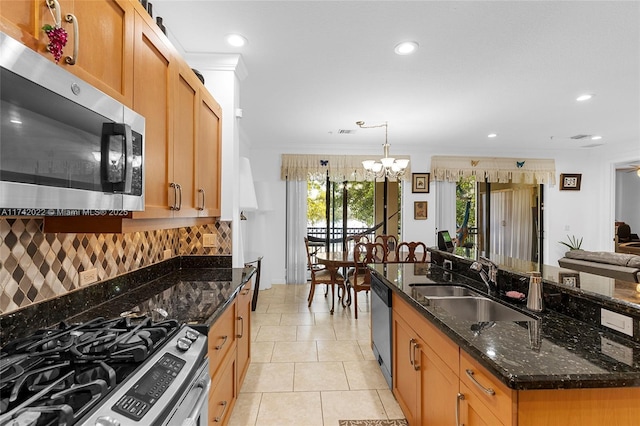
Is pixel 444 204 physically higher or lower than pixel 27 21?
lower

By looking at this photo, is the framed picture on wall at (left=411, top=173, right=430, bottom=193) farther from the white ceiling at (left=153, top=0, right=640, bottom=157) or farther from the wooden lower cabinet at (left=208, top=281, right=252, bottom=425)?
the wooden lower cabinet at (left=208, top=281, right=252, bottom=425)

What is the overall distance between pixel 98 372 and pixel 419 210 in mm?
5935

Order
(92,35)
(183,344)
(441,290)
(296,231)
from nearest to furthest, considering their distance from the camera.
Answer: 1. (92,35)
2. (183,344)
3. (441,290)
4. (296,231)

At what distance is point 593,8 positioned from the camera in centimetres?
206

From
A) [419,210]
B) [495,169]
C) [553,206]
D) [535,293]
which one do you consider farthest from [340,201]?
[535,293]

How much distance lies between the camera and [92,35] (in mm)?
Answer: 1065

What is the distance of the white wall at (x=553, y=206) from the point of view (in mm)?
6027

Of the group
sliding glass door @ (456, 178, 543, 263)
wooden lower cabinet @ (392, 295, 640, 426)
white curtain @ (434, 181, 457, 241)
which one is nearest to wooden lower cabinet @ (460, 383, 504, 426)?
wooden lower cabinet @ (392, 295, 640, 426)

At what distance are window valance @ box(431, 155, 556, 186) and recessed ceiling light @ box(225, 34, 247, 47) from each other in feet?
15.5

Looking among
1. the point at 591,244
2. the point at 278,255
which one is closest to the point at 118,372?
the point at 278,255

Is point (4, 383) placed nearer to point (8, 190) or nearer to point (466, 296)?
point (8, 190)

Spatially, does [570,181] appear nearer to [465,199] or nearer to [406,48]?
[465,199]

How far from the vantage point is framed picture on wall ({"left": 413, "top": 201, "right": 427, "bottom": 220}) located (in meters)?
6.23

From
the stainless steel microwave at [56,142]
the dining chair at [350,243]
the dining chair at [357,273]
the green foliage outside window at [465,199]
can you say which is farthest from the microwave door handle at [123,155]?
the green foliage outside window at [465,199]
